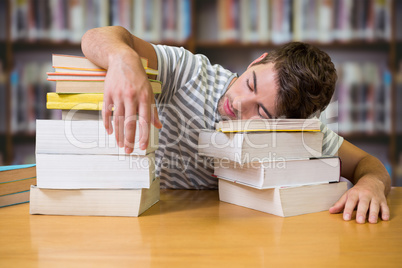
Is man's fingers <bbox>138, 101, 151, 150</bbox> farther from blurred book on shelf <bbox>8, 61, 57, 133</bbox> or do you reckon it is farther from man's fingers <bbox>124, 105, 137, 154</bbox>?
blurred book on shelf <bbox>8, 61, 57, 133</bbox>

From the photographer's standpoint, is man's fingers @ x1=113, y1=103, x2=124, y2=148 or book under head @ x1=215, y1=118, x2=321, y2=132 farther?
book under head @ x1=215, y1=118, x2=321, y2=132

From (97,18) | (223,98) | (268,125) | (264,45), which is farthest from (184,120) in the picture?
(97,18)

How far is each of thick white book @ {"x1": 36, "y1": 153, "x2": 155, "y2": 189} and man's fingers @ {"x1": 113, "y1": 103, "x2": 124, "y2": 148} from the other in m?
0.06

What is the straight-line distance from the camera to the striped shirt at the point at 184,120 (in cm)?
114

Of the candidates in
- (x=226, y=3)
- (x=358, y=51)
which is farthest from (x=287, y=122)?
(x=358, y=51)

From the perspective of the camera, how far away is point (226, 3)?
2.32 m

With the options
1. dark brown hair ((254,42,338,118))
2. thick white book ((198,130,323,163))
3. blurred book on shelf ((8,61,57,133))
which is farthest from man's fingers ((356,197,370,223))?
blurred book on shelf ((8,61,57,133))

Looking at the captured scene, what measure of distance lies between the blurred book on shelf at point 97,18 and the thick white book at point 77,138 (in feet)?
5.34

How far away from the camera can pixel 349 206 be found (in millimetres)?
795

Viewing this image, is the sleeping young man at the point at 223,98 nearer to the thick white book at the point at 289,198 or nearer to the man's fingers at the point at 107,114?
the thick white book at the point at 289,198

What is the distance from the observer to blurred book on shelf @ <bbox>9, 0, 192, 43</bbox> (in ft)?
7.54

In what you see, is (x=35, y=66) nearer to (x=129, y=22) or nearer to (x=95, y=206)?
(x=129, y=22)

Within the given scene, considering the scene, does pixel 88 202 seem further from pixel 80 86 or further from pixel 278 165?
pixel 278 165

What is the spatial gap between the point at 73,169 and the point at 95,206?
0.09 metres
